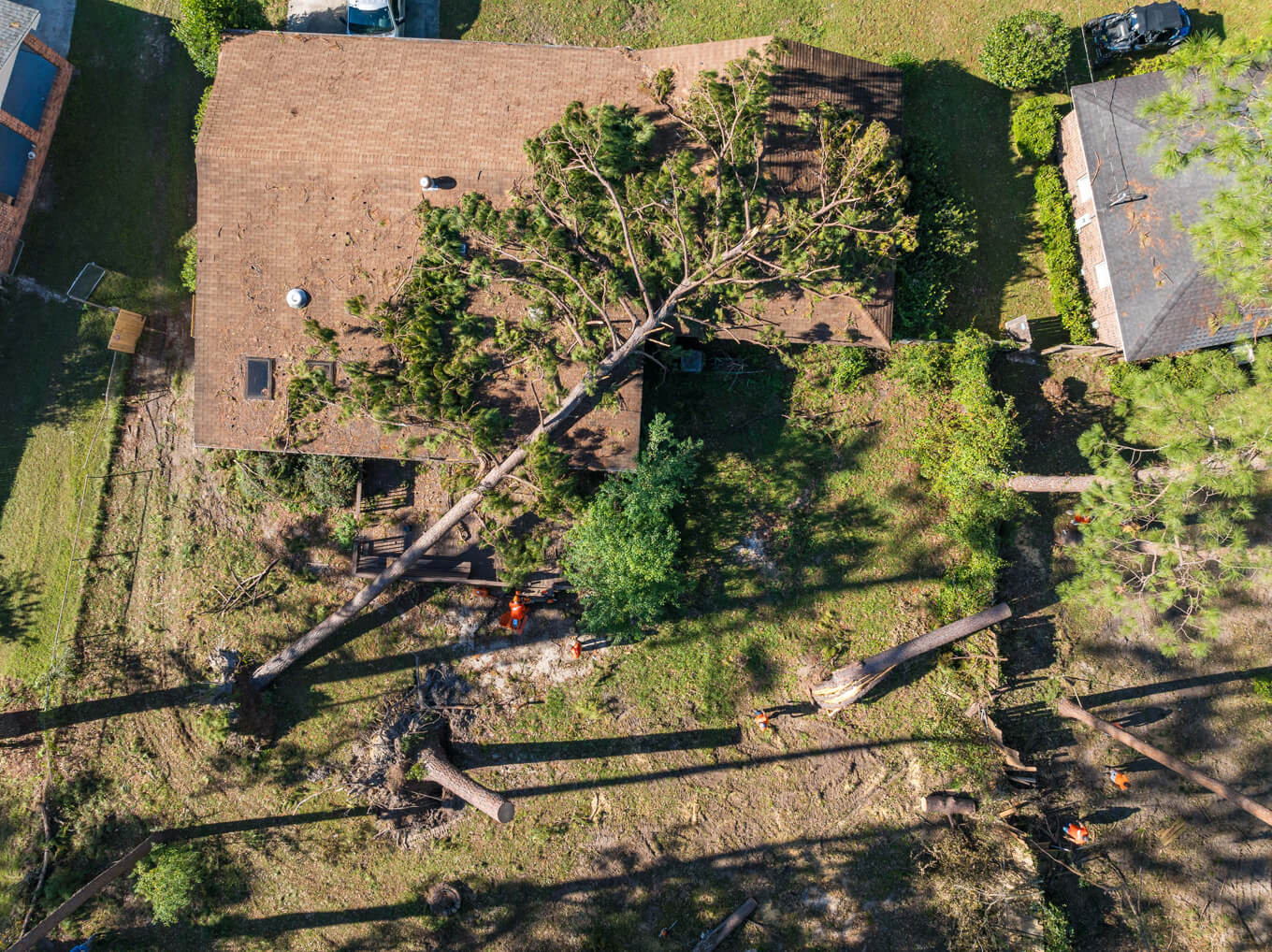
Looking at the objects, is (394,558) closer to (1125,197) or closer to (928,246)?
(928,246)

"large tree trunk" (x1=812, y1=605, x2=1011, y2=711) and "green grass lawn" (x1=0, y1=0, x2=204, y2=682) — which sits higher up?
"green grass lawn" (x1=0, y1=0, x2=204, y2=682)

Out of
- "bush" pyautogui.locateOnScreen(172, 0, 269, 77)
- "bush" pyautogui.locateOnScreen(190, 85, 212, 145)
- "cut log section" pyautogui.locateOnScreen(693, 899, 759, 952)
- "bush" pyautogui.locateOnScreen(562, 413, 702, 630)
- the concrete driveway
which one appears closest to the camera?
"bush" pyautogui.locateOnScreen(562, 413, 702, 630)

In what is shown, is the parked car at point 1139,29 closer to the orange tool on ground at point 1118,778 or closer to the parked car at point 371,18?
the parked car at point 371,18

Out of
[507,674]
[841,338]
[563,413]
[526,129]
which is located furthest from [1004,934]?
[526,129]

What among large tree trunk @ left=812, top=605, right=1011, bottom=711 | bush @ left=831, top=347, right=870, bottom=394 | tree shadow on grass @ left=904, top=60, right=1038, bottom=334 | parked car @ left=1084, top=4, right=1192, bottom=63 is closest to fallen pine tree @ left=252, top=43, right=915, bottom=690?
bush @ left=831, top=347, right=870, bottom=394

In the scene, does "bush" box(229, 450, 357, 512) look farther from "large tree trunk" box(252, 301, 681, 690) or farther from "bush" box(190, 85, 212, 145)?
"bush" box(190, 85, 212, 145)

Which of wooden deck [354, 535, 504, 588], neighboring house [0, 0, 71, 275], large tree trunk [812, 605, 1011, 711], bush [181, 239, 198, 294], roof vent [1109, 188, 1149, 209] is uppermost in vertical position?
neighboring house [0, 0, 71, 275]

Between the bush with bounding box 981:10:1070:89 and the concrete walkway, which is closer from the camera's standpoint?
the bush with bounding box 981:10:1070:89

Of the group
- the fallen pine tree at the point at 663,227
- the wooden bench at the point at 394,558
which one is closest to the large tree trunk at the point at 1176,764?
the fallen pine tree at the point at 663,227

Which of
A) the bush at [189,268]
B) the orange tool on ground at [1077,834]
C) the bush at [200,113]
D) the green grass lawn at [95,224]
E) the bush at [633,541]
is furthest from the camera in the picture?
the green grass lawn at [95,224]
